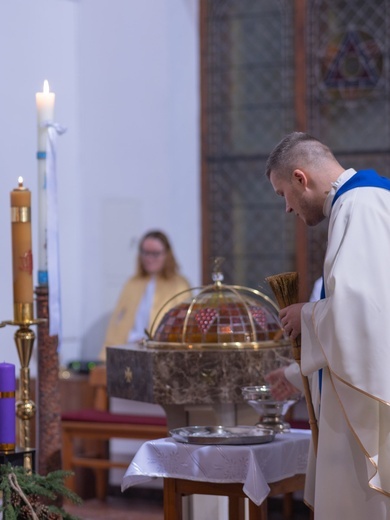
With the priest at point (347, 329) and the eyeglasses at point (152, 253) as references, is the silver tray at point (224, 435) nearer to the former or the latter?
the priest at point (347, 329)

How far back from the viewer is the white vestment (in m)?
4.23

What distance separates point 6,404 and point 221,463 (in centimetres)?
107

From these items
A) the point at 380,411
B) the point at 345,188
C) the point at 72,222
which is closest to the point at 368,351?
the point at 380,411

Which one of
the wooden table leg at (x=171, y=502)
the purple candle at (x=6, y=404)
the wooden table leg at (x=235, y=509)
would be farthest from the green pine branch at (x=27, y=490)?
the wooden table leg at (x=235, y=509)

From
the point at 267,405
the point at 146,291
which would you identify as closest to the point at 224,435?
the point at 267,405

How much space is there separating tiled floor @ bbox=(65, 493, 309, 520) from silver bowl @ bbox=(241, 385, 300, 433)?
2.81 meters

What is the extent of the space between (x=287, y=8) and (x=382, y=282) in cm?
702

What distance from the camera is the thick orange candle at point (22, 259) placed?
541 cm

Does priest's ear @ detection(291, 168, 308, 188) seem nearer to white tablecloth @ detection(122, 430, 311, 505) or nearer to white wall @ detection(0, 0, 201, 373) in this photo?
white tablecloth @ detection(122, 430, 311, 505)

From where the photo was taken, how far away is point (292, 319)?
457 centimetres

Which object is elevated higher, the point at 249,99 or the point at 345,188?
the point at 249,99

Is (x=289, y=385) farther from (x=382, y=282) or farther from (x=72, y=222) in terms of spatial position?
(x=72, y=222)

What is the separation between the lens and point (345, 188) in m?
4.43

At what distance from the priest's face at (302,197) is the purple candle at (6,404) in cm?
154
